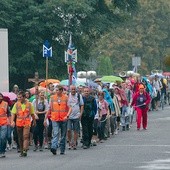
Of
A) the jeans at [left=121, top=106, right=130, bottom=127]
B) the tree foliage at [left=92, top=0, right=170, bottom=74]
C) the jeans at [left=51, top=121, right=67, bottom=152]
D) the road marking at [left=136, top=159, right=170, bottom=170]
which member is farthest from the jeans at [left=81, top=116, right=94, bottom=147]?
the tree foliage at [left=92, top=0, right=170, bottom=74]

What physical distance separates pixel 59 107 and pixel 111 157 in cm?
229

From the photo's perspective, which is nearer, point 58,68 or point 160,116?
point 160,116

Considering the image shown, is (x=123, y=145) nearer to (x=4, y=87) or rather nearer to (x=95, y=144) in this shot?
(x=95, y=144)

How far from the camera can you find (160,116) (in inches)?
1703

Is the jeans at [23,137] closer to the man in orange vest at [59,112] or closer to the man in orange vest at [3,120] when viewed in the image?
the man in orange vest at [3,120]

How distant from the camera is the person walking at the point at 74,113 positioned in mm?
25953

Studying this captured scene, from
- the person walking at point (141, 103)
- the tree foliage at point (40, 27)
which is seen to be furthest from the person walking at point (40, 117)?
the tree foliage at point (40, 27)

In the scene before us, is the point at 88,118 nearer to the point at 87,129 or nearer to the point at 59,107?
the point at 87,129

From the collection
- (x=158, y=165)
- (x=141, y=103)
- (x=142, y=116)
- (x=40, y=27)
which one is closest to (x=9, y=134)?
(x=158, y=165)

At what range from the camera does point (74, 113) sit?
26094 millimetres

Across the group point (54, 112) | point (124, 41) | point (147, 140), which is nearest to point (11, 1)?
point (147, 140)

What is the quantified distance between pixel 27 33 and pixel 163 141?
732 inches

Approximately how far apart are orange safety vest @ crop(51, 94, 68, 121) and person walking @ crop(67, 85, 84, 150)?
33.8 inches

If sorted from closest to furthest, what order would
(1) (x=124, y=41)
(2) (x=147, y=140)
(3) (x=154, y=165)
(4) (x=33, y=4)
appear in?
A: (3) (x=154, y=165) < (2) (x=147, y=140) < (4) (x=33, y=4) < (1) (x=124, y=41)
